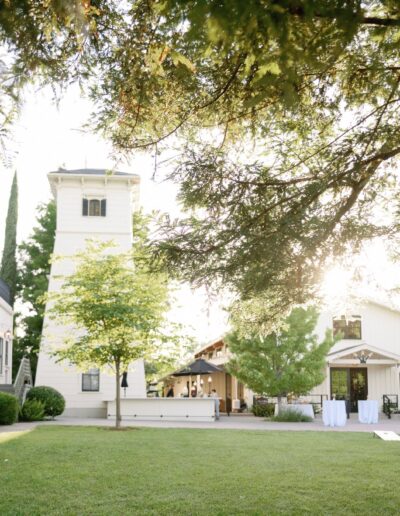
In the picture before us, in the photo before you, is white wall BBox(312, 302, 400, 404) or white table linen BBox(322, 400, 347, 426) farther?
white wall BBox(312, 302, 400, 404)

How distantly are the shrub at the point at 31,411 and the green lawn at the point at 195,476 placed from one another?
8.11m

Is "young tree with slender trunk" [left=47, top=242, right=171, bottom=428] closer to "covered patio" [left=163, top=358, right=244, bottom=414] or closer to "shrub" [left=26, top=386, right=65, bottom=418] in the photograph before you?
"shrub" [left=26, top=386, right=65, bottom=418]

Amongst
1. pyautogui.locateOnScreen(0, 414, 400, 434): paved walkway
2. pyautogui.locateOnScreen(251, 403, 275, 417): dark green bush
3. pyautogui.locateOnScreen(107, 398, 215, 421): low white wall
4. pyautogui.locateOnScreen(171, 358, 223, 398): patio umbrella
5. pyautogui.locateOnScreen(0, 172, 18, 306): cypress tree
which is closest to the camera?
pyautogui.locateOnScreen(0, 414, 400, 434): paved walkway

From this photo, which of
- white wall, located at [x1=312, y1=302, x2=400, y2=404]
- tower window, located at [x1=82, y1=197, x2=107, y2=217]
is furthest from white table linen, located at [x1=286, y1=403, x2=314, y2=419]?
tower window, located at [x1=82, y1=197, x2=107, y2=217]

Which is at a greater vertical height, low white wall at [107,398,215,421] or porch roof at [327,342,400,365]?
porch roof at [327,342,400,365]

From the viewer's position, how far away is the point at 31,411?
24344mm

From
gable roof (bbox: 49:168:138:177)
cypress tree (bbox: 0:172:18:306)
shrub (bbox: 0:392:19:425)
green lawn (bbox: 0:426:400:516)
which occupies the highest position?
gable roof (bbox: 49:168:138:177)

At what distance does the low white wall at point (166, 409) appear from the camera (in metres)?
27.0

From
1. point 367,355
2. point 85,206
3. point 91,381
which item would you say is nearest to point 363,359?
point 367,355

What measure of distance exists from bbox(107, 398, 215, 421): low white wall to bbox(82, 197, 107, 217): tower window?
9047 millimetres

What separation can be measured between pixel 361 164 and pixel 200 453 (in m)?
7.70

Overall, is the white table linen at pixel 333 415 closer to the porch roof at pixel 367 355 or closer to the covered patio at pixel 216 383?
the porch roof at pixel 367 355

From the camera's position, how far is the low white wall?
27031 mm

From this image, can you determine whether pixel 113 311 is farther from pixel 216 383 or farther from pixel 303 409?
pixel 216 383
